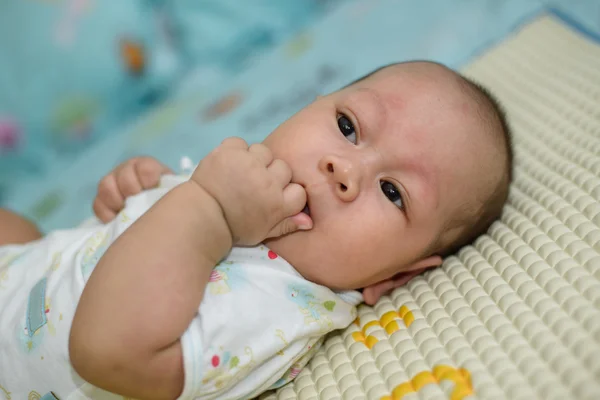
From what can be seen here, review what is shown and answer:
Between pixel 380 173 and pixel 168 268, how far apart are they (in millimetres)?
354

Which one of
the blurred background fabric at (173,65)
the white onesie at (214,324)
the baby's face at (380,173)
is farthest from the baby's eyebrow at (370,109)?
→ the blurred background fabric at (173,65)

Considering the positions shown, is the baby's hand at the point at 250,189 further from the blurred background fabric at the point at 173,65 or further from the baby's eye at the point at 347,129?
the blurred background fabric at the point at 173,65

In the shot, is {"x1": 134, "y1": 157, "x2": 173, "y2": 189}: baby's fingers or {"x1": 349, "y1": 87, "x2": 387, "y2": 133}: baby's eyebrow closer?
{"x1": 349, "y1": 87, "x2": 387, "y2": 133}: baby's eyebrow

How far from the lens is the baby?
0.78 meters

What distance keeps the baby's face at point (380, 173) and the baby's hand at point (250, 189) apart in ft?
0.13

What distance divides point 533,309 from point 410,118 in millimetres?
340

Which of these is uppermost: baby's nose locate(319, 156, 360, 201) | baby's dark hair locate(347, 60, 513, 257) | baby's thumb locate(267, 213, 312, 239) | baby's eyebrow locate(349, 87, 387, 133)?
baby's eyebrow locate(349, 87, 387, 133)

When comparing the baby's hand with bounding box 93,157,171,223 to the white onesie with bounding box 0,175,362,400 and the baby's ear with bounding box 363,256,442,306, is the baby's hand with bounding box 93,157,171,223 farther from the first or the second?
the baby's ear with bounding box 363,256,442,306

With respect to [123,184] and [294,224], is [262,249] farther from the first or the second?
[123,184]

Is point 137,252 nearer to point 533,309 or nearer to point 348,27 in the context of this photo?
point 533,309

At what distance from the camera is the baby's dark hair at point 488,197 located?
1.00m

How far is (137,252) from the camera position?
786 millimetres

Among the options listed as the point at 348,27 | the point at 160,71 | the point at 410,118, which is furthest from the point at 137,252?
the point at 348,27

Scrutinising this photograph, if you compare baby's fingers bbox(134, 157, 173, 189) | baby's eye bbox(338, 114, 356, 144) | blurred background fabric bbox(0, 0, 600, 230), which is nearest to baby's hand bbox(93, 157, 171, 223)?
baby's fingers bbox(134, 157, 173, 189)
